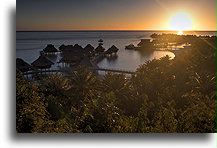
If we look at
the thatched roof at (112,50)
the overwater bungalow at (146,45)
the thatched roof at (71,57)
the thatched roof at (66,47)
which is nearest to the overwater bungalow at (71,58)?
the thatched roof at (71,57)

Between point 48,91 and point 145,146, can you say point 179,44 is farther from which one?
point 48,91

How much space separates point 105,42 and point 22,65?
4.58 feet

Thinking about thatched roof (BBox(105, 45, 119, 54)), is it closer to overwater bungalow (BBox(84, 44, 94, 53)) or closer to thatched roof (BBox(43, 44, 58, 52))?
overwater bungalow (BBox(84, 44, 94, 53))

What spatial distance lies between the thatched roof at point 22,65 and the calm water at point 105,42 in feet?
0.21

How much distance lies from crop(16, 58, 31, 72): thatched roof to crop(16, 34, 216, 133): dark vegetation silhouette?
0.30ft

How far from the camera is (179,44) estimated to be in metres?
4.46

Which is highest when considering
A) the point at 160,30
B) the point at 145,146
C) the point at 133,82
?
the point at 160,30

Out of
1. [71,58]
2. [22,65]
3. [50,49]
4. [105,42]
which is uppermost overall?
[105,42]

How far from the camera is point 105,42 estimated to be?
14.0ft

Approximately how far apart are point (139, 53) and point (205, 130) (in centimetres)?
158

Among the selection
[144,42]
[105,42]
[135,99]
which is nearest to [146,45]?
[144,42]

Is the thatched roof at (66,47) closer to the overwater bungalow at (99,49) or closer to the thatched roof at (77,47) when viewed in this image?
the thatched roof at (77,47)

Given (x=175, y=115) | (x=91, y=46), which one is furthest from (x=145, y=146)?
(x=91, y=46)

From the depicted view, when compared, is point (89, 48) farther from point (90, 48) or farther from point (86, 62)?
point (86, 62)
